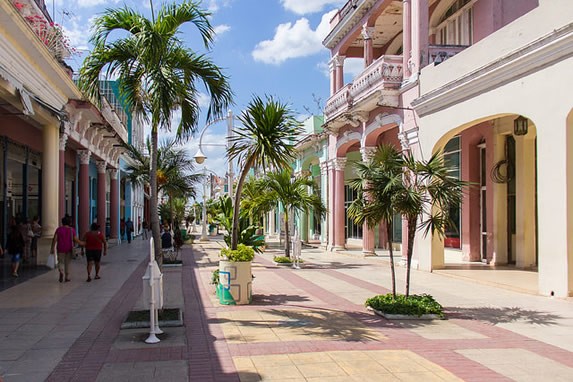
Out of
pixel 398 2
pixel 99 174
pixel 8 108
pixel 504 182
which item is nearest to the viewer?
pixel 8 108

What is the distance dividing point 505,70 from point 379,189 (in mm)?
5153

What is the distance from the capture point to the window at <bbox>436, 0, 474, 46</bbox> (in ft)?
60.1

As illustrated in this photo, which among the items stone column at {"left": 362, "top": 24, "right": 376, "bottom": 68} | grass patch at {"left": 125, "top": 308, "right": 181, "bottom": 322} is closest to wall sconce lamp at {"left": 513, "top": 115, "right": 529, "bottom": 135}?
stone column at {"left": 362, "top": 24, "right": 376, "bottom": 68}

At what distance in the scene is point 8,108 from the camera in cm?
1484

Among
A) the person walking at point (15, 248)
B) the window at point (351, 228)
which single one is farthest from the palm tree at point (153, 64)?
the window at point (351, 228)

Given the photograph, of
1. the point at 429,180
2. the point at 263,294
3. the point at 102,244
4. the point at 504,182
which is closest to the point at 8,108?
the point at 102,244

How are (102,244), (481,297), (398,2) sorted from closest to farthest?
(481,297) → (102,244) → (398,2)

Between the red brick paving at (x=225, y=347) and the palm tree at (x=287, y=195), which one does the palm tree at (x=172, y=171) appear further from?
the red brick paving at (x=225, y=347)

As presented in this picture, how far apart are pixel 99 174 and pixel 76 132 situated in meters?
7.41

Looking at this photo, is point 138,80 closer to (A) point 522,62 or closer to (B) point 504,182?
(A) point 522,62

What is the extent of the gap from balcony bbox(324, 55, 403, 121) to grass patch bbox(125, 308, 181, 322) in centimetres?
1146

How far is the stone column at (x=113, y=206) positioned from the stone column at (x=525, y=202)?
73.8ft

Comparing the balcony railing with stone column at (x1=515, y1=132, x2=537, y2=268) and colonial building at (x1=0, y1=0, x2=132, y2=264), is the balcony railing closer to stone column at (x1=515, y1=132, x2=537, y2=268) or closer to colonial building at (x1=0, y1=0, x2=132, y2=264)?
stone column at (x1=515, y1=132, x2=537, y2=268)

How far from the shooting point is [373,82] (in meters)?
18.4
